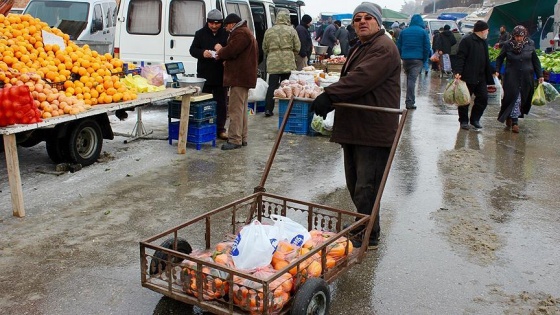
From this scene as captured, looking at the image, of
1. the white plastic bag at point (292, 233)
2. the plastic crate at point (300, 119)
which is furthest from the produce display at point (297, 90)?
the white plastic bag at point (292, 233)

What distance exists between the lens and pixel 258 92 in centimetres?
1135

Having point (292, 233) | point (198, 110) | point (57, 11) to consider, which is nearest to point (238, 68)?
point (198, 110)

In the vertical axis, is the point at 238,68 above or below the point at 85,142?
above

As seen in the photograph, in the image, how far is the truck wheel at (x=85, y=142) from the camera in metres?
7.20

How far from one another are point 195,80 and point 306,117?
203 cm

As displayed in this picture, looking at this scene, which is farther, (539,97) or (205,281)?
(539,97)

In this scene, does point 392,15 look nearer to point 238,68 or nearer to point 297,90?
point 297,90

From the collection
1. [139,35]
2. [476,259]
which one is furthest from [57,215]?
[139,35]

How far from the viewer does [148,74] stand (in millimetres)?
8453

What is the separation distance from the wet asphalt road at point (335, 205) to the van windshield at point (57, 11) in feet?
18.3

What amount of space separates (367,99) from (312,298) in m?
1.79

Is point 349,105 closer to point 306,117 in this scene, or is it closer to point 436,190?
point 436,190

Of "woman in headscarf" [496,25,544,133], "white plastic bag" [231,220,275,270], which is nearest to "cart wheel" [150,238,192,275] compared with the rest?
"white plastic bag" [231,220,275,270]

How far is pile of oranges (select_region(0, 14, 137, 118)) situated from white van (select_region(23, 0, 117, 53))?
6052mm
